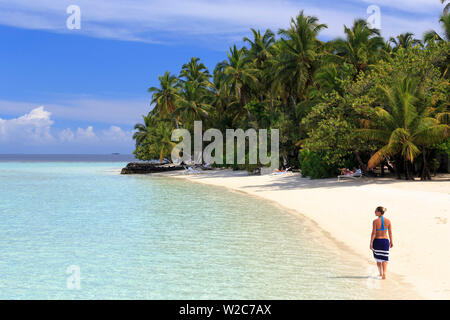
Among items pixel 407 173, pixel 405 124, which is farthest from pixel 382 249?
pixel 407 173

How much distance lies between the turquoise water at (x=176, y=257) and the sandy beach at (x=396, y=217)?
0.83 metres

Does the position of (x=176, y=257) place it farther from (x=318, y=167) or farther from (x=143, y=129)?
(x=143, y=129)

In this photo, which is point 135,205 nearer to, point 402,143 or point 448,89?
point 402,143

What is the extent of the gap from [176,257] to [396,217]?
24.7 ft

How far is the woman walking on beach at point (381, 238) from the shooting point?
25.6 ft

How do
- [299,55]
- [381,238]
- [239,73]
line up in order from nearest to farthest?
[381,238] < [299,55] < [239,73]

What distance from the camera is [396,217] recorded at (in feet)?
45.3

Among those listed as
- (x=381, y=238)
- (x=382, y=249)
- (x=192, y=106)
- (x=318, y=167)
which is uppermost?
(x=192, y=106)

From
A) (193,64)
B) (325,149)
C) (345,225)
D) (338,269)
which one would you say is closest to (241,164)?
(325,149)

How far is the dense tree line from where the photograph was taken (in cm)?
2481

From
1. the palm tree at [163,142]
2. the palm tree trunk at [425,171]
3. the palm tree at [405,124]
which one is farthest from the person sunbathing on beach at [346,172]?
the palm tree at [163,142]

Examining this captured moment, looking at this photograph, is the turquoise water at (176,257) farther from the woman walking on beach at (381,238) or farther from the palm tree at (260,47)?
the palm tree at (260,47)

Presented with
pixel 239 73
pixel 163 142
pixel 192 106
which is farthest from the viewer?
pixel 163 142

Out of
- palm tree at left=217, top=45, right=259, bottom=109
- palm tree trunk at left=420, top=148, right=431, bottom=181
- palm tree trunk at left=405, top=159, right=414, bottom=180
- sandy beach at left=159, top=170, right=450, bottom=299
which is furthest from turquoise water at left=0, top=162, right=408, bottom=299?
palm tree at left=217, top=45, right=259, bottom=109
